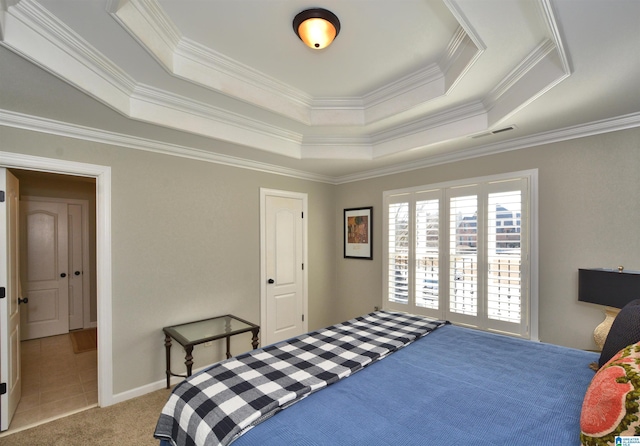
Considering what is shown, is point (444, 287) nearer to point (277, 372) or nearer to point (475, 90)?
point (475, 90)

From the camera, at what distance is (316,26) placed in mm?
1832

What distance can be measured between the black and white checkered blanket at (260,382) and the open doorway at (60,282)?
2.57m

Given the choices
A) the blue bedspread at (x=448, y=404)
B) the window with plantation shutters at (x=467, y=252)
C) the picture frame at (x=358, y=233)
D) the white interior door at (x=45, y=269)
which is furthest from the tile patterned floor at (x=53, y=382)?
the window with plantation shutters at (x=467, y=252)

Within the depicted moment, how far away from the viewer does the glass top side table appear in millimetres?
2803

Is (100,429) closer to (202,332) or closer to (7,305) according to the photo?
(202,332)

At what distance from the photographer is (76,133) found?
8.57 ft

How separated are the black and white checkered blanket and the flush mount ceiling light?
77.0 inches

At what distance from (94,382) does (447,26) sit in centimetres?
446

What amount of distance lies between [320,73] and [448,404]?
236cm

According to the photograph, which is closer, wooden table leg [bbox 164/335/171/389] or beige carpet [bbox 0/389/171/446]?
beige carpet [bbox 0/389/171/446]

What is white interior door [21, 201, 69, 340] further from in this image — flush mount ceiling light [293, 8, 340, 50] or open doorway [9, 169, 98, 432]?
flush mount ceiling light [293, 8, 340, 50]

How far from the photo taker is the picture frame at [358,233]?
4.40 metres

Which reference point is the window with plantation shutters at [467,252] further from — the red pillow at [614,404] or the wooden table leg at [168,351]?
the wooden table leg at [168,351]

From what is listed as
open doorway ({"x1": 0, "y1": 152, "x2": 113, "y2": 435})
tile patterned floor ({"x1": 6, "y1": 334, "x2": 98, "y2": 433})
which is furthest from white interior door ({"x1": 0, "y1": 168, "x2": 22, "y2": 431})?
open doorway ({"x1": 0, "y1": 152, "x2": 113, "y2": 435})
